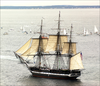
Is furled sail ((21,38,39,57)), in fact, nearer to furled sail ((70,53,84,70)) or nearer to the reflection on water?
the reflection on water

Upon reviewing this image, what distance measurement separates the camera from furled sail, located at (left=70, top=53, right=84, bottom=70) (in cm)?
5576

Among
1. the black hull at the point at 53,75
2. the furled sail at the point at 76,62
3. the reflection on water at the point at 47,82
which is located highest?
the furled sail at the point at 76,62

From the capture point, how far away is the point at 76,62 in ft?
185

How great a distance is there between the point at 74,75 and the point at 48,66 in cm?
859

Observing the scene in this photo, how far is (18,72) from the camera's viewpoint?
194 feet

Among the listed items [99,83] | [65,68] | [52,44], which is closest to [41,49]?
[52,44]

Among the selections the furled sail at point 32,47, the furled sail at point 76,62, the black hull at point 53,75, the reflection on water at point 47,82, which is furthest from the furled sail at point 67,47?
the reflection on water at point 47,82

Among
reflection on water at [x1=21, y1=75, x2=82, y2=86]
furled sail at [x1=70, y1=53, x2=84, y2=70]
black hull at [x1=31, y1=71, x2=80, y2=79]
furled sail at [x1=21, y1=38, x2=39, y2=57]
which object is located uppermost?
furled sail at [x1=21, y1=38, x2=39, y2=57]

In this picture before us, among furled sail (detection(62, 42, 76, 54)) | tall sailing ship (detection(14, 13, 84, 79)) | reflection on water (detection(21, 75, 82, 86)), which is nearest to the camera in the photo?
reflection on water (detection(21, 75, 82, 86))

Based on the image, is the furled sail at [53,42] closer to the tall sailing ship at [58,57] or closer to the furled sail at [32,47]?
the tall sailing ship at [58,57]

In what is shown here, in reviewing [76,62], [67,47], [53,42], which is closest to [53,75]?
[76,62]

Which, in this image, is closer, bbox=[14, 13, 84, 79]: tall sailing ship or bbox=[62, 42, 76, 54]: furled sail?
bbox=[14, 13, 84, 79]: tall sailing ship

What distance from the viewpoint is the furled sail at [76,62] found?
2195 inches

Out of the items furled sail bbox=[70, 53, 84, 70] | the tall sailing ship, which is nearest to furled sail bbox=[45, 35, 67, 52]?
the tall sailing ship
